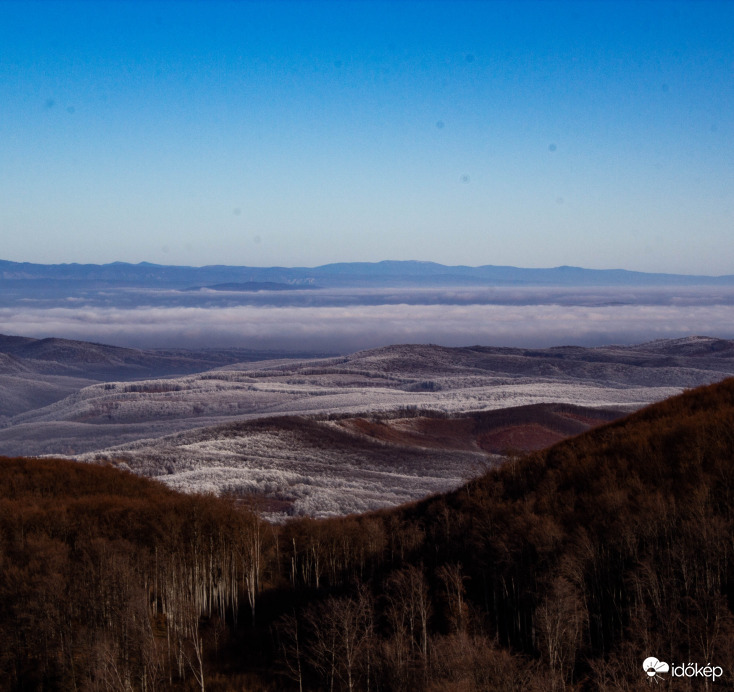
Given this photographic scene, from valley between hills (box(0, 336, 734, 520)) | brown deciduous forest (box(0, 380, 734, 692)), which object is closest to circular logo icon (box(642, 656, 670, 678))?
brown deciduous forest (box(0, 380, 734, 692))

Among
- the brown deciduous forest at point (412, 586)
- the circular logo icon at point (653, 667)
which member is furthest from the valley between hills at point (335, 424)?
the circular logo icon at point (653, 667)

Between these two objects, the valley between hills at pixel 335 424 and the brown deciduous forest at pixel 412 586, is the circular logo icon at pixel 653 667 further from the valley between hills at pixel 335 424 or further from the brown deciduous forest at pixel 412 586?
the valley between hills at pixel 335 424

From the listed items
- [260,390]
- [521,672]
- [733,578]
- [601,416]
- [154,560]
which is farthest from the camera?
[260,390]

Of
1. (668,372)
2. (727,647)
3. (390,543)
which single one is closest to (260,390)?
(668,372)

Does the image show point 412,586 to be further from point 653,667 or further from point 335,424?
point 335,424

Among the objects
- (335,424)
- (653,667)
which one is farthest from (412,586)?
(335,424)

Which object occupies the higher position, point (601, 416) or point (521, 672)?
point (521, 672)

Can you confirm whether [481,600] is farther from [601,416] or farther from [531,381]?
[531,381]
